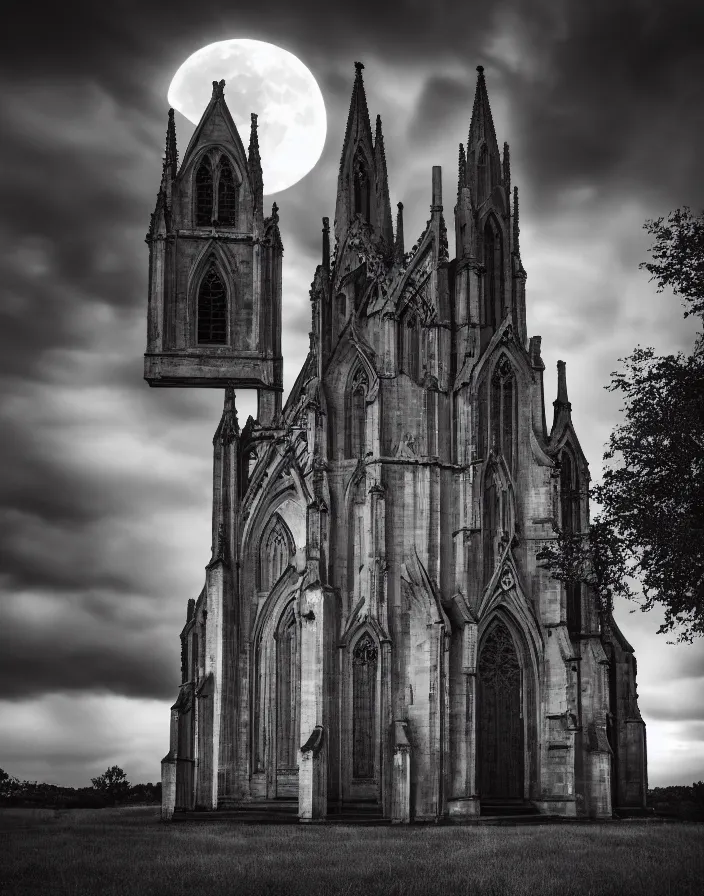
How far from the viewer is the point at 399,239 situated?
63031 mm

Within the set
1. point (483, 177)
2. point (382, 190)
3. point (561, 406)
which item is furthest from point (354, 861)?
point (382, 190)

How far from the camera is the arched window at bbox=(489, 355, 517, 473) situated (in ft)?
170

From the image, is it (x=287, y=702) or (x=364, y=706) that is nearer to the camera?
(x=364, y=706)

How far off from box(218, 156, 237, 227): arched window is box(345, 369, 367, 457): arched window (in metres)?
16.1

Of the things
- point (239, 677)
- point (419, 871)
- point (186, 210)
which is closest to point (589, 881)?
point (419, 871)

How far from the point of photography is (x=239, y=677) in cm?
5481

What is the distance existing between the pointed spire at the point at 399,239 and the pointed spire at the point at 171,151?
1115 cm

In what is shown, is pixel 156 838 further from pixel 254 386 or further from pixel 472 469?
pixel 254 386

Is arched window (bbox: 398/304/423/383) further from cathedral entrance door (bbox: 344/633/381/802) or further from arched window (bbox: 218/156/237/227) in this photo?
arched window (bbox: 218/156/237/227)

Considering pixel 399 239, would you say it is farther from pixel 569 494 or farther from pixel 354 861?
pixel 354 861

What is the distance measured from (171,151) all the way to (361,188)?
977cm

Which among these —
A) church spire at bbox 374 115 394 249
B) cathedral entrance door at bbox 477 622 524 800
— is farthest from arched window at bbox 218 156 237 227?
cathedral entrance door at bbox 477 622 524 800

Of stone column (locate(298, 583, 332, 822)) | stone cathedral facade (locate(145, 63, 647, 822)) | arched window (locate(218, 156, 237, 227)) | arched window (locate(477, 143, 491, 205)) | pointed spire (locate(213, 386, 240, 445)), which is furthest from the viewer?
arched window (locate(218, 156, 237, 227))

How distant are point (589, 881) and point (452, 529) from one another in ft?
77.1
